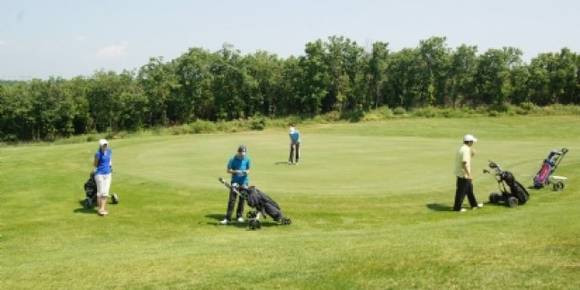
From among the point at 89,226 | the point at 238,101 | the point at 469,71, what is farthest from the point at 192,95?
the point at 89,226

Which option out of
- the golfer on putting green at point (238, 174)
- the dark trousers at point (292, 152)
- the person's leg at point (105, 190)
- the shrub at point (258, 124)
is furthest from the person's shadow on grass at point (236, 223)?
the shrub at point (258, 124)

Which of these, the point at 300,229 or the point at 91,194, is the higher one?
the point at 91,194

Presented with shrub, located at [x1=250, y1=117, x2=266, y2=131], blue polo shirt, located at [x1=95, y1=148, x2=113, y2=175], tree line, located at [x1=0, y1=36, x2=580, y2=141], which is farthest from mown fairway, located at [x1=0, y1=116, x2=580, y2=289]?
tree line, located at [x1=0, y1=36, x2=580, y2=141]

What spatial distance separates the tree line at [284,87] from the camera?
70.6m

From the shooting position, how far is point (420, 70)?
7594 cm

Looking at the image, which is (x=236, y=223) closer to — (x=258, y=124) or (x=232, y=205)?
(x=232, y=205)

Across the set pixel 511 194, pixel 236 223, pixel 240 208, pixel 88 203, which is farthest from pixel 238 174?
pixel 511 194

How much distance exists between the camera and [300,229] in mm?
15391

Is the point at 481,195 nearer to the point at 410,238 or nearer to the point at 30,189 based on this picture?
the point at 410,238

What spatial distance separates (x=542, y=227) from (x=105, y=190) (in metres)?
12.1

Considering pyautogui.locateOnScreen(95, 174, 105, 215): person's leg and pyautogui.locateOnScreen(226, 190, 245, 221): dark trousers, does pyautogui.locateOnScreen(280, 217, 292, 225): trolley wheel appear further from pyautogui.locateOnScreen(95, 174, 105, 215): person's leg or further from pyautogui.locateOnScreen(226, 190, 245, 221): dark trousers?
pyautogui.locateOnScreen(95, 174, 105, 215): person's leg

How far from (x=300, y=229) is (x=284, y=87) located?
6823 centimetres

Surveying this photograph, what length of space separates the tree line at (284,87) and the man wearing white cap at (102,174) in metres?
58.6

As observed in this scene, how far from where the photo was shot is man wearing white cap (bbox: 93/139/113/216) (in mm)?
16891
